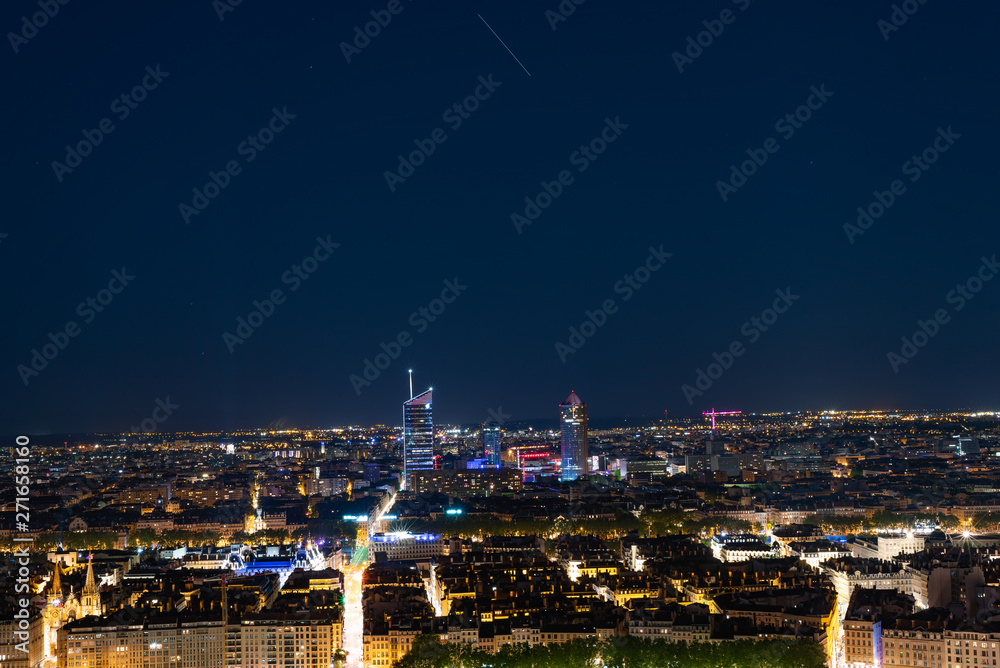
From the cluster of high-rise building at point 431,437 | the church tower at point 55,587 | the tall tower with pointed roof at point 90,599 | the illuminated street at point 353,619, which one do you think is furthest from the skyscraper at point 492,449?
the tall tower with pointed roof at point 90,599

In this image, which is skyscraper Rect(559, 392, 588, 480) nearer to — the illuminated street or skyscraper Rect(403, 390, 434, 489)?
skyscraper Rect(403, 390, 434, 489)

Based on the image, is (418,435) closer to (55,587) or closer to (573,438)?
(573,438)

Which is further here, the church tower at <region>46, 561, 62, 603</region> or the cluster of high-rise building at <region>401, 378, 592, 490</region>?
the cluster of high-rise building at <region>401, 378, 592, 490</region>

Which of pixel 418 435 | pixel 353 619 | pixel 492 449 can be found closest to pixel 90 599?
pixel 353 619

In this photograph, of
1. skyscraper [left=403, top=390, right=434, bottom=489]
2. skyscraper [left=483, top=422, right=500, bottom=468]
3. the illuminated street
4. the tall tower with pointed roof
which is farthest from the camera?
skyscraper [left=483, top=422, right=500, bottom=468]

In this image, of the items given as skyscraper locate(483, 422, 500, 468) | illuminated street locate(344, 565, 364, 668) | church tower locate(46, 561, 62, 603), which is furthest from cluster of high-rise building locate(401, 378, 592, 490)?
church tower locate(46, 561, 62, 603)

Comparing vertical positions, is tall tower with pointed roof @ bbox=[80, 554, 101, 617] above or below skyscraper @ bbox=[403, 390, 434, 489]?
below

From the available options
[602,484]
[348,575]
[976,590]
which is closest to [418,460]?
[602,484]

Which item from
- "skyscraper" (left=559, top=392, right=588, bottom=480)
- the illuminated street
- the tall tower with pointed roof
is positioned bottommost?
the illuminated street
